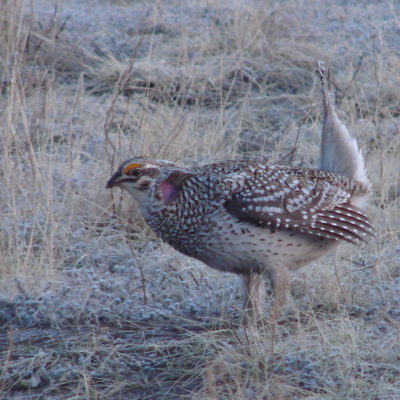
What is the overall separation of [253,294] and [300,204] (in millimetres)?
475

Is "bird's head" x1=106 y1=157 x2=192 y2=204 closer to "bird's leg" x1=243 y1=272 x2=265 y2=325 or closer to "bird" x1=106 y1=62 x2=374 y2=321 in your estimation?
"bird" x1=106 y1=62 x2=374 y2=321

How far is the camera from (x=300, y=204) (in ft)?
12.6

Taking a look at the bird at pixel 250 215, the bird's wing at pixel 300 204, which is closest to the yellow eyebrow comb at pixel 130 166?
the bird at pixel 250 215

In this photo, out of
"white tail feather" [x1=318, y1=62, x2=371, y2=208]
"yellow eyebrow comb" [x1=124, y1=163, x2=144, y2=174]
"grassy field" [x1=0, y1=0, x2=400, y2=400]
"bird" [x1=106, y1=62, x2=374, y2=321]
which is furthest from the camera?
"white tail feather" [x1=318, y1=62, x2=371, y2=208]

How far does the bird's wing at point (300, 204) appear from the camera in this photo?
146 inches

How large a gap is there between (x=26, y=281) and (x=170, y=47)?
13.2 ft

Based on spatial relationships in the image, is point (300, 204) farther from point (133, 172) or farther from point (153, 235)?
point (153, 235)

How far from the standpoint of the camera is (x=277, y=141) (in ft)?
20.7

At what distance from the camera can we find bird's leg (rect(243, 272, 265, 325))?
12.7ft

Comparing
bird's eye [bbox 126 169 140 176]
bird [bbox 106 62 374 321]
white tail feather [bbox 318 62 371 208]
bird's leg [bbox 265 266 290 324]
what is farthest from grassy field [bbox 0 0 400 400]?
bird's eye [bbox 126 169 140 176]

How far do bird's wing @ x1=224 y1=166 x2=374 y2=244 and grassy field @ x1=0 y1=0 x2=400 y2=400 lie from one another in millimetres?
357

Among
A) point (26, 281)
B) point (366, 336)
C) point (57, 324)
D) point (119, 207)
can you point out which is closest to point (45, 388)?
point (57, 324)

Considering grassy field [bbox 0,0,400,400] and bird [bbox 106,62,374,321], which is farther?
bird [bbox 106,62,374,321]

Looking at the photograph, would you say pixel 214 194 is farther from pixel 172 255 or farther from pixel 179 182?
pixel 172 255
